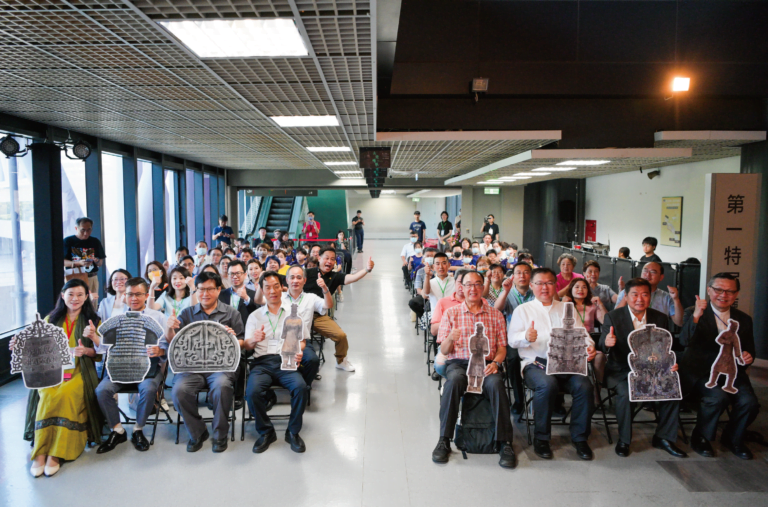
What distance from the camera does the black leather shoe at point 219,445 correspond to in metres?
3.91

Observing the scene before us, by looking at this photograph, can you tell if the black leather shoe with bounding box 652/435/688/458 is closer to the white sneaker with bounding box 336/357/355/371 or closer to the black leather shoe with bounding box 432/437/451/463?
the black leather shoe with bounding box 432/437/451/463

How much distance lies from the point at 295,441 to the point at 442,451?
1.15 meters

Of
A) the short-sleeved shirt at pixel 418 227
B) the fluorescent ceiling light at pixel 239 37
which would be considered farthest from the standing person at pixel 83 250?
the short-sleeved shirt at pixel 418 227

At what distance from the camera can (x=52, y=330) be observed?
12.1 feet

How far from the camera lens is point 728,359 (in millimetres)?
3912

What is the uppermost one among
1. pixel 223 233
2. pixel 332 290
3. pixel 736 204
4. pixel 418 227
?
pixel 736 204

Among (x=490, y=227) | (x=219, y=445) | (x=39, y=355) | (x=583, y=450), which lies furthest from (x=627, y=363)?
(x=490, y=227)

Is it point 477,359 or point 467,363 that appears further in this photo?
point 467,363

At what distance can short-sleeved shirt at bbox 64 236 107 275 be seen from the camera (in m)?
6.68

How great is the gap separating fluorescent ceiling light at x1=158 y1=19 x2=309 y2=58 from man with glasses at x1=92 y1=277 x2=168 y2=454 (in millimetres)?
1929

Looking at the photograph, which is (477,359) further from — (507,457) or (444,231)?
(444,231)

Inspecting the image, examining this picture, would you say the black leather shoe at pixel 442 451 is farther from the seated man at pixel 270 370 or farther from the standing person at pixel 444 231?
the standing person at pixel 444 231

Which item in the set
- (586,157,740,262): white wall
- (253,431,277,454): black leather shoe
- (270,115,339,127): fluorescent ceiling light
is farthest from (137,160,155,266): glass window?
(586,157,740,262): white wall

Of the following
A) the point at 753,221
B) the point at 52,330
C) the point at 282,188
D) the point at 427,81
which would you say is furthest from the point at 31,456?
the point at 282,188
